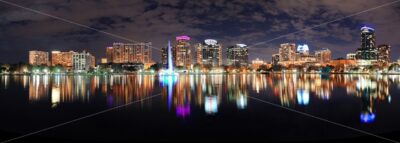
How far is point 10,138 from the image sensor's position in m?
11.4

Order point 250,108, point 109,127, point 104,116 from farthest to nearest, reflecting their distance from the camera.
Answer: point 250,108 → point 104,116 → point 109,127

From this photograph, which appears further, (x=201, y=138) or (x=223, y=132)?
(x=223, y=132)

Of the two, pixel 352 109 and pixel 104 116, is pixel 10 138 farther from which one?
pixel 352 109

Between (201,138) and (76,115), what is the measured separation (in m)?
8.01

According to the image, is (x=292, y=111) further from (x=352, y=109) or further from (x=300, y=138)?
(x=300, y=138)

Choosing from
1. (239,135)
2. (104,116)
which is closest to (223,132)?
(239,135)

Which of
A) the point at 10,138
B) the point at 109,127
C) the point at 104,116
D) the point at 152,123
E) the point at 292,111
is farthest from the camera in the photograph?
the point at 292,111

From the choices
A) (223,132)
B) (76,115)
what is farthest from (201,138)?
(76,115)

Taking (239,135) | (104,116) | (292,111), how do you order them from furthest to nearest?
(292,111), (104,116), (239,135)

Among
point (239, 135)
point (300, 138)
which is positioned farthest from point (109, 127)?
point (300, 138)

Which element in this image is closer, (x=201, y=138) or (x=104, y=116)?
(x=201, y=138)

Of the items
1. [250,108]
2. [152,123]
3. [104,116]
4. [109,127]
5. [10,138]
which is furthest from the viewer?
[250,108]

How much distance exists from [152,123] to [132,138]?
2.85 meters

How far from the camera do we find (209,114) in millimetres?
17000
